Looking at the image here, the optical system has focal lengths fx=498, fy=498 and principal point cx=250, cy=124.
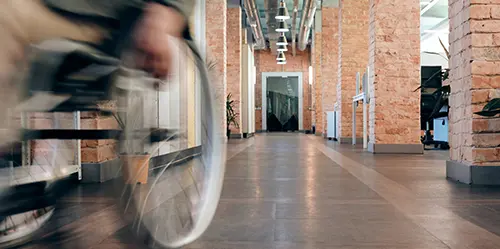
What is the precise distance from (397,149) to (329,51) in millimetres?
7882

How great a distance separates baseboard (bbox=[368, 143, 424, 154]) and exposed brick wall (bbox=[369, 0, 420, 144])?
74mm

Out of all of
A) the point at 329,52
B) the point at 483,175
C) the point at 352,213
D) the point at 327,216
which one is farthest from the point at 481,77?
the point at 329,52

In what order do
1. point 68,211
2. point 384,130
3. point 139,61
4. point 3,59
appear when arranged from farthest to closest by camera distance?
point 384,130 < point 68,211 < point 139,61 < point 3,59

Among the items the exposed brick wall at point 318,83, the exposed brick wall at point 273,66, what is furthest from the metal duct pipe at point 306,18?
the exposed brick wall at point 273,66

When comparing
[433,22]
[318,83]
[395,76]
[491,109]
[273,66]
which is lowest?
[491,109]

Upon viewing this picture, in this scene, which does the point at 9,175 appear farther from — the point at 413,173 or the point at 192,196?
the point at 413,173

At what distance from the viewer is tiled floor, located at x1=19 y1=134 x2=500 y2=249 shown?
1.96 m

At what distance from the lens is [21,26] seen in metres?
1.37

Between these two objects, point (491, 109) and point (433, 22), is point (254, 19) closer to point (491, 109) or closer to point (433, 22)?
point (433, 22)

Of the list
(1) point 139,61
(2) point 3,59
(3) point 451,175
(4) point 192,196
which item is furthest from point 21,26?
(3) point 451,175

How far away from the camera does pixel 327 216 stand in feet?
8.18

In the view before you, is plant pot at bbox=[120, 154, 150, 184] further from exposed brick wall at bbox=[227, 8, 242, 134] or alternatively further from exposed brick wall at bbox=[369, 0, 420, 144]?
exposed brick wall at bbox=[227, 8, 242, 134]

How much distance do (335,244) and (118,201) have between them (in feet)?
2.77

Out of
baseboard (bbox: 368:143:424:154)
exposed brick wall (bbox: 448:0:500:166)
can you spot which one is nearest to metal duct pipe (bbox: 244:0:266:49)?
baseboard (bbox: 368:143:424:154)
